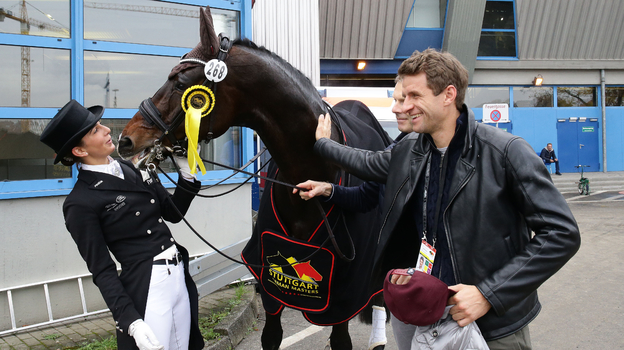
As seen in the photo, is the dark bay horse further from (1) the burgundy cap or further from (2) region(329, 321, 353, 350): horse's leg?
(1) the burgundy cap

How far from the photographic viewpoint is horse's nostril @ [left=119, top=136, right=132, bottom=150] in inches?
79.7

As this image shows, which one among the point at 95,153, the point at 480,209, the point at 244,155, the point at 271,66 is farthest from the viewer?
the point at 244,155

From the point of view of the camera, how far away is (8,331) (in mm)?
3721

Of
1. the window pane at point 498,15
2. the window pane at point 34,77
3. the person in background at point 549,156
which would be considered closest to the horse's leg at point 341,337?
the window pane at point 34,77

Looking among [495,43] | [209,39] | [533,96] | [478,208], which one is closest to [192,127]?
[209,39]

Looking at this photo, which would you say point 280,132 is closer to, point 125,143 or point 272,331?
point 125,143

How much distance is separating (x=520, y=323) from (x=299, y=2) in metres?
5.41

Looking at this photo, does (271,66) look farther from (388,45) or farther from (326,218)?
(388,45)

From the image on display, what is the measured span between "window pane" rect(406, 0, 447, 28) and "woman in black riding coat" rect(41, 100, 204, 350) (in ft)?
54.3

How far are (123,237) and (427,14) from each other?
1721 centimetres

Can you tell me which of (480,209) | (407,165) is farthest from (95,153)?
(480,209)

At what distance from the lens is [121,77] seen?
4.48m

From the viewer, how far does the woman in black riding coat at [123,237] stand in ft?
6.48

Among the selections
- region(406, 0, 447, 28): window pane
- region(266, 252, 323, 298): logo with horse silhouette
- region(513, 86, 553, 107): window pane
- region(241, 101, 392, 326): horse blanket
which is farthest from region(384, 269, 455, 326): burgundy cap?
region(513, 86, 553, 107): window pane
